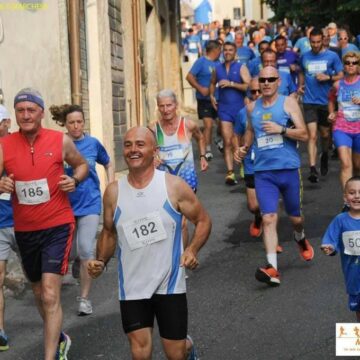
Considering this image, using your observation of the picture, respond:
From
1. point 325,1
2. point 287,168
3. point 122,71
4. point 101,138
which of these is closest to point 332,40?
point 122,71

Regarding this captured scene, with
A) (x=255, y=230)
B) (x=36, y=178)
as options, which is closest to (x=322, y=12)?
(x=255, y=230)

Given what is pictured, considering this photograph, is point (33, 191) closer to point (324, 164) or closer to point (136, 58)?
point (324, 164)

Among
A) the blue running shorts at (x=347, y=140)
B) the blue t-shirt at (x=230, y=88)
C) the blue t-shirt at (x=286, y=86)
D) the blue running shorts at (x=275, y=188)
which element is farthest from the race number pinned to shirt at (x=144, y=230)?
the blue t-shirt at (x=230, y=88)

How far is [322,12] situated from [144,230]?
21.5 metres

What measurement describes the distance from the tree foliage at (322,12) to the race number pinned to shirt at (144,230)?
57.8ft

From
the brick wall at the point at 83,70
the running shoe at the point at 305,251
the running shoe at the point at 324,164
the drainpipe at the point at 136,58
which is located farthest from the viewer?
the drainpipe at the point at 136,58

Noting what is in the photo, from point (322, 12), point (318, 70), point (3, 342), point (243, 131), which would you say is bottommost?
point (3, 342)

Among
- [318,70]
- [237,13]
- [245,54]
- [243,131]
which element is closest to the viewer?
[243,131]

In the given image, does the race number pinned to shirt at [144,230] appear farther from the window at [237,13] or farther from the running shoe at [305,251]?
the window at [237,13]

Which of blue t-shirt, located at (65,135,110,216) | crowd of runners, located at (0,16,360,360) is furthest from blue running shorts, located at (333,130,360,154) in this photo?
blue t-shirt, located at (65,135,110,216)

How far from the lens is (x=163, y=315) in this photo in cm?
519

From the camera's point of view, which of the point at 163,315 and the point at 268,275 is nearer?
the point at 163,315

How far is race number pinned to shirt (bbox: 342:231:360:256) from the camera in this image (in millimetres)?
5941

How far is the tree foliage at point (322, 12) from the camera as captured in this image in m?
23.0
